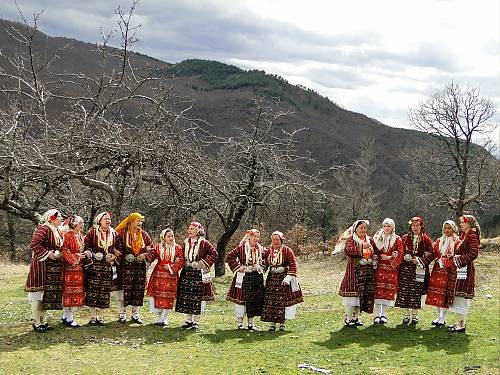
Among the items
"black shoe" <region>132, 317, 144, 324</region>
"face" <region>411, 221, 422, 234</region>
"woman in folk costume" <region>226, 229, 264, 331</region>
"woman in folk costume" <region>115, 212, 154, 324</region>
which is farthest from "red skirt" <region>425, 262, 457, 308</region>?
"black shoe" <region>132, 317, 144, 324</region>

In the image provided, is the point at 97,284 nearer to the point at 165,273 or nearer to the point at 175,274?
the point at 165,273

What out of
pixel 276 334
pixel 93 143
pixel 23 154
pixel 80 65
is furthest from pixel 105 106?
pixel 80 65

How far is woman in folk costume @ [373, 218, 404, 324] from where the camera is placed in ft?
31.2

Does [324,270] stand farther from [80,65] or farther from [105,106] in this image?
[80,65]

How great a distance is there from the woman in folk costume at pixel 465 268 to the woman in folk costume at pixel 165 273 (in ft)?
13.8

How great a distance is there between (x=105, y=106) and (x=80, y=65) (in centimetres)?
11539

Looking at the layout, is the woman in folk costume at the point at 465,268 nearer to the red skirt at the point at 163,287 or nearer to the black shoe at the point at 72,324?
the red skirt at the point at 163,287

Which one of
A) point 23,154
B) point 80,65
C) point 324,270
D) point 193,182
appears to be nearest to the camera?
point 23,154

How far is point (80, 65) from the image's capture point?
120 metres

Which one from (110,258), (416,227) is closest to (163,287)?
(110,258)

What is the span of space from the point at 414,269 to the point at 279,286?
2.15 m

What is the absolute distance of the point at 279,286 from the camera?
9.52 metres

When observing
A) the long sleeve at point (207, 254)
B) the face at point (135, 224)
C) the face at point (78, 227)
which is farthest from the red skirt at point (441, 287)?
the face at point (78, 227)

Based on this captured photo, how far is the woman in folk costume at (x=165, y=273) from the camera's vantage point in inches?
375
